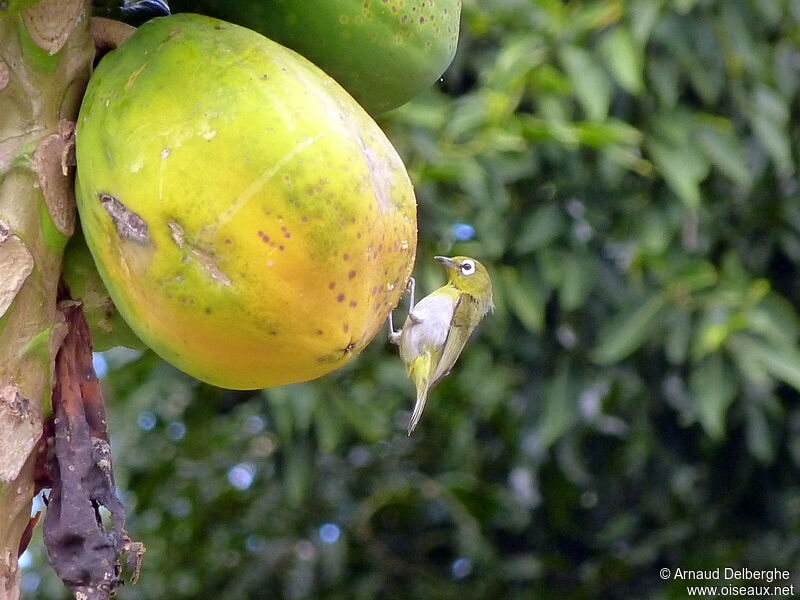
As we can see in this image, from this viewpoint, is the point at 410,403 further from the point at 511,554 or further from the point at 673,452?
the point at 673,452

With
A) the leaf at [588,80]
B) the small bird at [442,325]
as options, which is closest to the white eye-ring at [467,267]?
the small bird at [442,325]

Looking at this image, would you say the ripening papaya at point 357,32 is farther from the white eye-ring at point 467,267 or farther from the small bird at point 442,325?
the white eye-ring at point 467,267

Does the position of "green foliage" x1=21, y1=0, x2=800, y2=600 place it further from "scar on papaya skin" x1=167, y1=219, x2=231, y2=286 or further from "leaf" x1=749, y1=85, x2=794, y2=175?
"scar on papaya skin" x1=167, y1=219, x2=231, y2=286

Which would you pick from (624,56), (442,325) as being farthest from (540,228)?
(442,325)

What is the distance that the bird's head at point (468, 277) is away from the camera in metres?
2.31

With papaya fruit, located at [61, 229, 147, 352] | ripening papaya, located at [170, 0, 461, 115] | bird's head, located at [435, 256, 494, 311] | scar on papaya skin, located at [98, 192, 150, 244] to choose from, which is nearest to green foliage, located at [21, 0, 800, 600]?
bird's head, located at [435, 256, 494, 311]

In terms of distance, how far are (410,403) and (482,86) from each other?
0.98 m

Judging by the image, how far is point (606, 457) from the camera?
333cm

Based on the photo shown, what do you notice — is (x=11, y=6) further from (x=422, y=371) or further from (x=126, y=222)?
(x=422, y=371)

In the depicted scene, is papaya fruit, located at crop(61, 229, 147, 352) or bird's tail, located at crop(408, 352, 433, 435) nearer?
papaya fruit, located at crop(61, 229, 147, 352)

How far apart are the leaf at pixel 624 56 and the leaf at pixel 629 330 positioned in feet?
1.88

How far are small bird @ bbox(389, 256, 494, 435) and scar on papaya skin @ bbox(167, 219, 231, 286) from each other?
1177mm

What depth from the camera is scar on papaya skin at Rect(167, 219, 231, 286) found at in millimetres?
952

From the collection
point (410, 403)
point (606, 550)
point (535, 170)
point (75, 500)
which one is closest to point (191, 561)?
point (410, 403)
